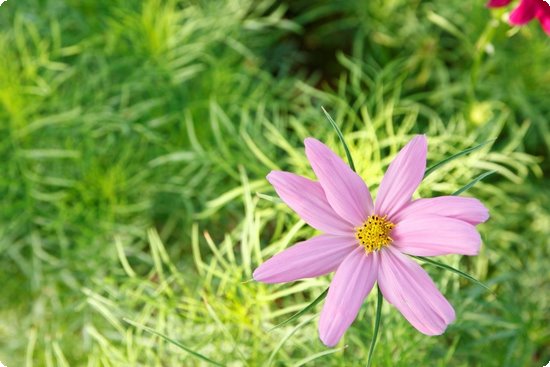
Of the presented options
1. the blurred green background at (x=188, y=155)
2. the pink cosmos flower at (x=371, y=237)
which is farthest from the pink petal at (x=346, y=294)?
the blurred green background at (x=188, y=155)

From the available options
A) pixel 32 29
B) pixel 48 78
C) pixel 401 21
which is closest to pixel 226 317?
pixel 48 78

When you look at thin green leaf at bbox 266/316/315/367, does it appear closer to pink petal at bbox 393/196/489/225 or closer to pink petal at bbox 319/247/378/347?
pink petal at bbox 319/247/378/347

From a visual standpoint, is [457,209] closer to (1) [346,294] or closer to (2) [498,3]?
(1) [346,294]

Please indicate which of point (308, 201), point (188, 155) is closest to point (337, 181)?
point (308, 201)

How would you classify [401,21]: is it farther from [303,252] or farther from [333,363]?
[303,252]

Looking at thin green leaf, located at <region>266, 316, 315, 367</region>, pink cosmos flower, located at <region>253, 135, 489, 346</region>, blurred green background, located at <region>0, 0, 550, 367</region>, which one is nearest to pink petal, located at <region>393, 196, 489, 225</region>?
pink cosmos flower, located at <region>253, 135, 489, 346</region>

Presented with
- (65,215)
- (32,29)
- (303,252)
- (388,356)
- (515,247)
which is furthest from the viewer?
(515,247)
